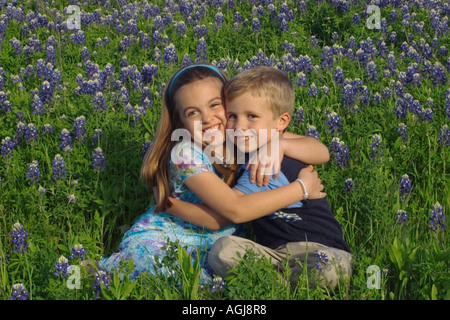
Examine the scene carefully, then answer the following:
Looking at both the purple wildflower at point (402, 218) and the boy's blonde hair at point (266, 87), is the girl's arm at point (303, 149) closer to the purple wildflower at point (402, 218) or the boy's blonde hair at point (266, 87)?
the boy's blonde hair at point (266, 87)

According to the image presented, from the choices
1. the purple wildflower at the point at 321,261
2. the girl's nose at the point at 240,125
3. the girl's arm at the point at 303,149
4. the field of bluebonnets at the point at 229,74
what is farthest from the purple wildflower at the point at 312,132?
the purple wildflower at the point at 321,261

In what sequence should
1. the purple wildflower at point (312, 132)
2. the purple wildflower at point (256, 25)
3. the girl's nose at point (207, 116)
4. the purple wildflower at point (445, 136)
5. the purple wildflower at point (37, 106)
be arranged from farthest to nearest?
the purple wildflower at point (256, 25), the purple wildflower at point (37, 106), the purple wildflower at point (445, 136), the purple wildflower at point (312, 132), the girl's nose at point (207, 116)

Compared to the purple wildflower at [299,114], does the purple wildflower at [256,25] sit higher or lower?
higher

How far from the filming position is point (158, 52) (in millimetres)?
6723

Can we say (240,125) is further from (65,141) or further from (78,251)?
(65,141)

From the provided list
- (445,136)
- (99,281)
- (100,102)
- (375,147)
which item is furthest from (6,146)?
(445,136)

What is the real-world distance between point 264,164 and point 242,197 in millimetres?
232

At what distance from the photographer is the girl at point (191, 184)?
153 inches

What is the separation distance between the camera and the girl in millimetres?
3895

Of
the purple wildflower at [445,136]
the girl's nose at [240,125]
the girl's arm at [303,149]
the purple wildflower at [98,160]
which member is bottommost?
the purple wildflower at [98,160]

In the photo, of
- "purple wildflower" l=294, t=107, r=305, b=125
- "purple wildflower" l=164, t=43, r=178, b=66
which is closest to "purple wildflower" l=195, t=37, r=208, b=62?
"purple wildflower" l=164, t=43, r=178, b=66

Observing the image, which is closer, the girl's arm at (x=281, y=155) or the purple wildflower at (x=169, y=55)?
the girl's arm at (x=281, y=155)
